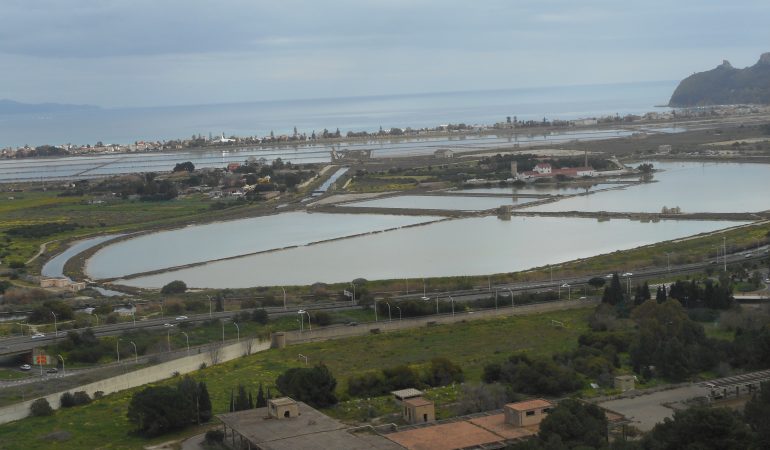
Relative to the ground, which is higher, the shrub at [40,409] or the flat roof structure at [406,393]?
the flat roof structure at [406,393]

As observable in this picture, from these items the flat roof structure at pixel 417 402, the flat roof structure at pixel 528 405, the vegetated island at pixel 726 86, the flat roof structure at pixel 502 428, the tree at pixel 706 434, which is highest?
the vegetated island at pixel 726 86

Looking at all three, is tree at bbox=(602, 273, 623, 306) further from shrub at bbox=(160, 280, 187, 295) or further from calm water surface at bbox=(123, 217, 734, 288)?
shrub at bbox=(160, 280, 187, 295)

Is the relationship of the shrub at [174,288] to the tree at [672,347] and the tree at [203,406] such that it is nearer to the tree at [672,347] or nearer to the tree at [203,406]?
the tree at [203,406]

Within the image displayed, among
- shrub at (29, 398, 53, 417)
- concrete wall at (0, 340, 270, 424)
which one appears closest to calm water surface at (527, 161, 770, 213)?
concrete wall at (0, 340, 270, 424)

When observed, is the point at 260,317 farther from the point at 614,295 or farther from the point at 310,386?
the point at 614,295

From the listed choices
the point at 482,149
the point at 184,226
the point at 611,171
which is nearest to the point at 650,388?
the point at 184,226

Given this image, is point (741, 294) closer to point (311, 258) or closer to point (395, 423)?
point (395, 423)

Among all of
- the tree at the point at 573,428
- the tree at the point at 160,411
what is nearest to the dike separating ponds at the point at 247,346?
the tree at the point at 160,411

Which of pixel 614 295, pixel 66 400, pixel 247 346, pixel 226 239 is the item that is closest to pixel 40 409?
pixel 66 400
